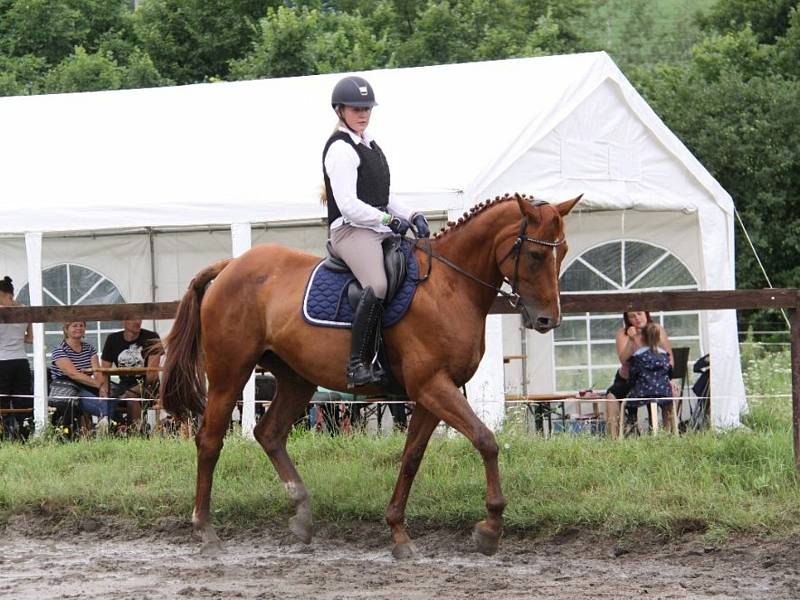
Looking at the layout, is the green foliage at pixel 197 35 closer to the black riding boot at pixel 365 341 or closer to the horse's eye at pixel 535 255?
the black riding boot at pixel 365 341

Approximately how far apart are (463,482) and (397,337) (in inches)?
55.2

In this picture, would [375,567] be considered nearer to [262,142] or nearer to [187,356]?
[187,356]

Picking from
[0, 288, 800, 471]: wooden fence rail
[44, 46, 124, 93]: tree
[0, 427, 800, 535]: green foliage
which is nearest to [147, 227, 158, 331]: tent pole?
[0, 288, 800, 471]: wooden fence rail

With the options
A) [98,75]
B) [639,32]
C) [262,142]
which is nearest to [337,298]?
[262,142]

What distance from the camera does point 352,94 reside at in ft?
24.4

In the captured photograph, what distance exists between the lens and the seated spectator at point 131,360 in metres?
13.1

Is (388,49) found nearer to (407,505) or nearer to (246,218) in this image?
(246,218)

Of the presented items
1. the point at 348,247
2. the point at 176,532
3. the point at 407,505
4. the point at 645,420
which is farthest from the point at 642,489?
the point at 645,420

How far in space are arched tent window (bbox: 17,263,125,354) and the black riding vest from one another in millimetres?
8883

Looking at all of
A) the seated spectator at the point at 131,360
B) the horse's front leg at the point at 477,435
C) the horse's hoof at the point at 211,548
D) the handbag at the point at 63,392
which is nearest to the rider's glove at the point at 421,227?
the horse's front leg at the point at 477,435

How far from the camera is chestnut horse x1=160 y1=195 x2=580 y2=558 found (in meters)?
7.12

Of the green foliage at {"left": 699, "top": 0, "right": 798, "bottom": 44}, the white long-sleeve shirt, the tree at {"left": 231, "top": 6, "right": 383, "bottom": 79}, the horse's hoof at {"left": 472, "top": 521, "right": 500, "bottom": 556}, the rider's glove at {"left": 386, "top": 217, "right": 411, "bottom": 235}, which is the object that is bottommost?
the horse's hoof at {"left": 472, "top": 521, "right": 500, "bottom": 556}

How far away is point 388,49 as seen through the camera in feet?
102

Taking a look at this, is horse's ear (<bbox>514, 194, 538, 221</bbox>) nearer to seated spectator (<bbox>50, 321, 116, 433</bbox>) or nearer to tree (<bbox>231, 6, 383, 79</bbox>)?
seated spectator (<bbox>50, 321, 116, 433</bbox>)
